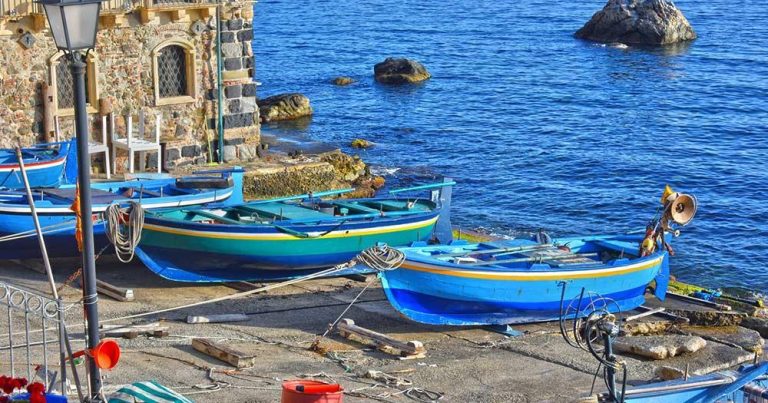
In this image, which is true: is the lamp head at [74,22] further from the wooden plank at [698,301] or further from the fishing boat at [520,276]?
the wooden plank at [698,301]

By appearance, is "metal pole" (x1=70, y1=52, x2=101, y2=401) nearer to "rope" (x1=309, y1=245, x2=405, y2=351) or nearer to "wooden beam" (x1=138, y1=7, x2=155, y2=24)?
"rope" (x1=309, y1=245, x2=405, y2=351)

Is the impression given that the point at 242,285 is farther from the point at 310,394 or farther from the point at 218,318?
the point at 310,394

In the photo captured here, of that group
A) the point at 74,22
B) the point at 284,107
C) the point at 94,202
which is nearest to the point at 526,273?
the point at 94,202

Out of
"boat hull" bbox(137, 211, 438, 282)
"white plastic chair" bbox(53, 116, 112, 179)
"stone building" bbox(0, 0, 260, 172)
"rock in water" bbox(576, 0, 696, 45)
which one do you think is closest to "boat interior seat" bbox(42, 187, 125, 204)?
"boat hull" bbox(137, 211, 438, 282)

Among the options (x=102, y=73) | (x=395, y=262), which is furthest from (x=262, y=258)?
(x=102, y=73)

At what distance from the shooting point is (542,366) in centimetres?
1628

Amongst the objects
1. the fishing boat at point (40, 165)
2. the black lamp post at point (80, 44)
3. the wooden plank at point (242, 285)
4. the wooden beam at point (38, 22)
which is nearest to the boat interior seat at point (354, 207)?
the wooden plank at point (242, 285)

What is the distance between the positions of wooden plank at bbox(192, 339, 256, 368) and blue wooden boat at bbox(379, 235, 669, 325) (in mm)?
2811

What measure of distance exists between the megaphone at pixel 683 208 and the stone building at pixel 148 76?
10.5 meters

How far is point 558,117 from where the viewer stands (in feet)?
144

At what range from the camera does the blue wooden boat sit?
17625mm

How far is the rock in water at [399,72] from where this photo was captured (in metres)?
49.8

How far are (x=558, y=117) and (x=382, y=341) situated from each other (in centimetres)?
2842

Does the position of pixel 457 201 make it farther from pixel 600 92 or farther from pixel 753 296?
pixel 600 92
